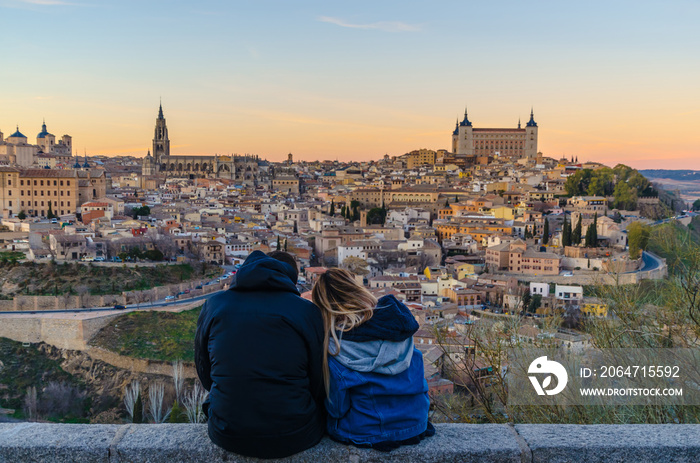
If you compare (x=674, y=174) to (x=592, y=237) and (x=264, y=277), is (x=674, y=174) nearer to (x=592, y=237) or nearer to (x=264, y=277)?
(x=592, y=237)

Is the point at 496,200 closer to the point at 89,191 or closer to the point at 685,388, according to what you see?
the point at 89,191

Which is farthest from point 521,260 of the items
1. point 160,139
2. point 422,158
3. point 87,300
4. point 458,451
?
point 160,139

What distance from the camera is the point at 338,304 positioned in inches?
65.1

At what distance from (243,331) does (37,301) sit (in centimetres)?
1753

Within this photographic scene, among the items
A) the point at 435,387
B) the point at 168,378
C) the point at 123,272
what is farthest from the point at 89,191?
the point at 435,387

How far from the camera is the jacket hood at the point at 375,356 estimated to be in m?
1.63

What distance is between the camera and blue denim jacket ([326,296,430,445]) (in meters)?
1.61

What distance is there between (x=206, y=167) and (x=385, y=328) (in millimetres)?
55228

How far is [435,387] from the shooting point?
721 centimetres

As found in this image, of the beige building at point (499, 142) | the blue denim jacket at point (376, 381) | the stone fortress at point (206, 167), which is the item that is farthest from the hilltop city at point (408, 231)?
the beige building at point (499, 142)

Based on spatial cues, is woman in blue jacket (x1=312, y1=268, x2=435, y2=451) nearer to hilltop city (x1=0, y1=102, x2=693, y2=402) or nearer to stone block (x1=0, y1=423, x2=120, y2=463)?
stone block (x1=0, y1=423, x2=120, y2=463)

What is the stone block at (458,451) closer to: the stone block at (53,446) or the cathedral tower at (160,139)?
the stone block at (53,446)

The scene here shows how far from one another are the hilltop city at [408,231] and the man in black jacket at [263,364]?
290cm

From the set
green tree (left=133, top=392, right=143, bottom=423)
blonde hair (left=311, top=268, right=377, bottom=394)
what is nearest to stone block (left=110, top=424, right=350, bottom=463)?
blonde hair (left=311, top=268, right=377, bottom=394)
